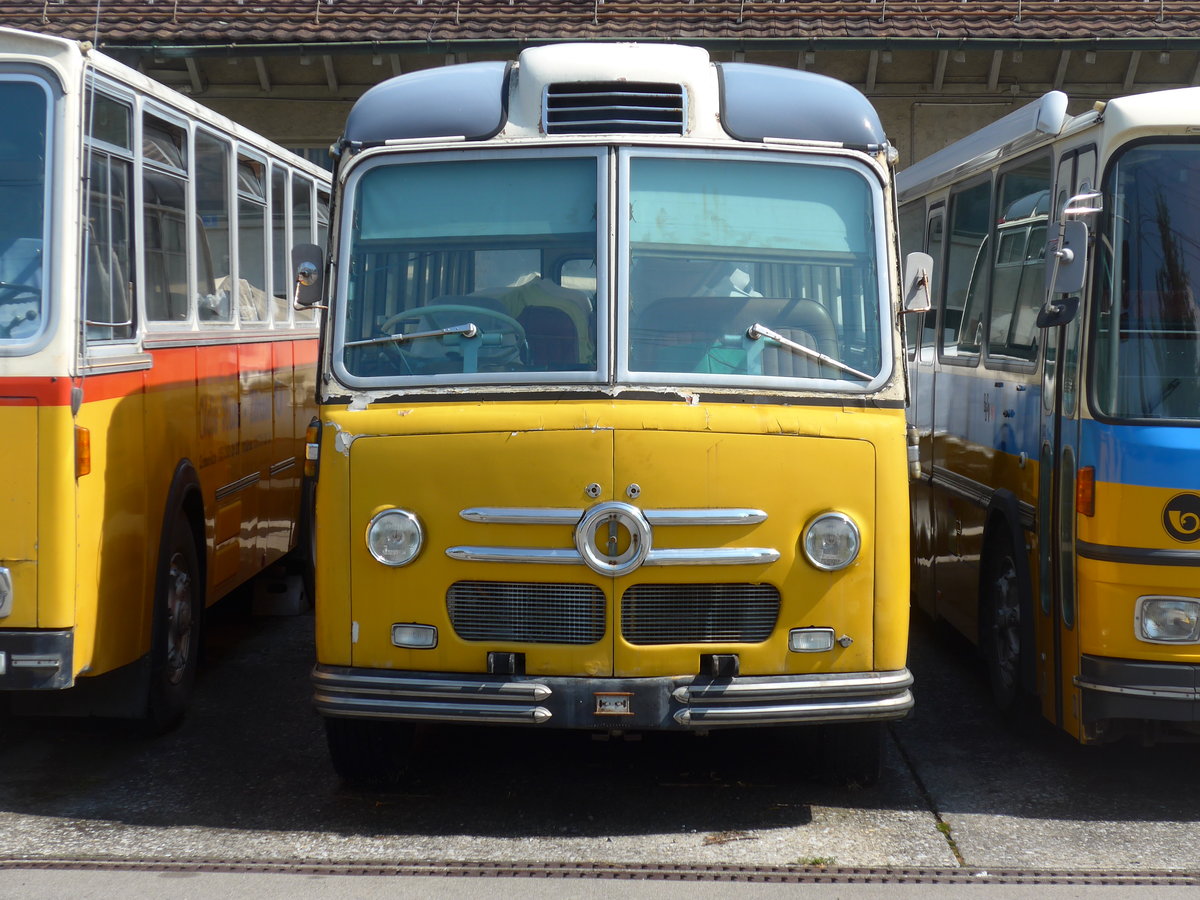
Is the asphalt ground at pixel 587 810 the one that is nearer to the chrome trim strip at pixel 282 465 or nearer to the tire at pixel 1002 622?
the tire at pixel 1002 622

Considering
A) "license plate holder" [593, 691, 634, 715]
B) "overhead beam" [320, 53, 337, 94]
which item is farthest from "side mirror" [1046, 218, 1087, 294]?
"overhead beam" [320, 53, 337, 94]

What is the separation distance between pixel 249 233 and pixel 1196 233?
5.10 meters

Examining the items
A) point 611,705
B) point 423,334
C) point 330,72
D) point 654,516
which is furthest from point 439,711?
point 330,72

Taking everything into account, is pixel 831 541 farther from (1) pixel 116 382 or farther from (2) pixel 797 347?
(1) pixel 116 382

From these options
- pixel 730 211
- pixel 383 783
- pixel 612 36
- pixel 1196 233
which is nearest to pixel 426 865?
pixel 383 783

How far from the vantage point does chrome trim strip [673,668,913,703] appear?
5184 mm

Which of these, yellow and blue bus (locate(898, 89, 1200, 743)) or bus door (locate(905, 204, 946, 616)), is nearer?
yellow and blue bus (locate(898, 89, 1200, 743))

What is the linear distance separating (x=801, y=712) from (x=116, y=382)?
2.96 m

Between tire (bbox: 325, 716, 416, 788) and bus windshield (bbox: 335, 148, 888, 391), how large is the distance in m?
1.33

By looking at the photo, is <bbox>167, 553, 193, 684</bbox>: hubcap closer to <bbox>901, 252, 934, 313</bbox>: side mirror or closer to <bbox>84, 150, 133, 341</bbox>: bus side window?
<bbox>84, 150, 133, 341</bbox>: bus side window

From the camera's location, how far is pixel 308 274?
232 inches

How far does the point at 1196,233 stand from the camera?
18.4 ft

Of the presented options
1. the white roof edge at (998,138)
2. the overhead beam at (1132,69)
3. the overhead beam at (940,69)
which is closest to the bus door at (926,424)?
the white roof edge at (998,138)

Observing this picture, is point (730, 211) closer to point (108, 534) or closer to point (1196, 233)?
point (1196, 233)
